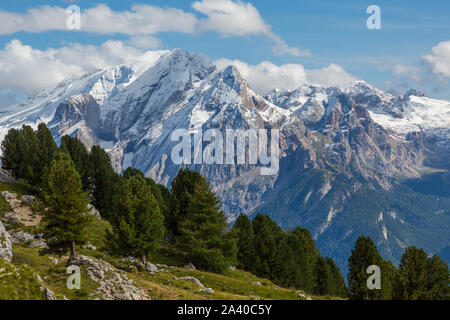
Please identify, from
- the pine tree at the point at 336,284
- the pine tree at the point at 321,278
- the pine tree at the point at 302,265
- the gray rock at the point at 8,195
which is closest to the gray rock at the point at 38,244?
the gray rock at the point at 8,195

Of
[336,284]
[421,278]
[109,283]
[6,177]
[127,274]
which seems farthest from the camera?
[336,284]

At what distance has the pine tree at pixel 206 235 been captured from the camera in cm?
7569

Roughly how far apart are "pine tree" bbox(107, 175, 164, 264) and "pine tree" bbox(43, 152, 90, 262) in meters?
7.19

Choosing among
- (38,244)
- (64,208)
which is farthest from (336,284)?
(64,208)

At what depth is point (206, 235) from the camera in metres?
78.4

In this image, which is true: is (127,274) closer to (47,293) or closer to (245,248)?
(47,293)

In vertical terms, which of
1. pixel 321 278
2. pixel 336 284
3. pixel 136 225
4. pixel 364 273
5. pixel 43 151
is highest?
→ pixel 43 151

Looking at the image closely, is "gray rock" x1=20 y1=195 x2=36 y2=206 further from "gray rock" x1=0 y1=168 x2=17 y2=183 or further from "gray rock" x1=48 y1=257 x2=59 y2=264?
"gray rock" x1=48 y1=257 x2=59 y2=264

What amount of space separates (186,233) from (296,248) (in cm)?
4349

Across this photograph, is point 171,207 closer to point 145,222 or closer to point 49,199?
point 145,222

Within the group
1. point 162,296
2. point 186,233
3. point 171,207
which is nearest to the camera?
point 162,296

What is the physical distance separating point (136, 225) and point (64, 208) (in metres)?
11.6

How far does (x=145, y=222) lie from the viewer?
6159 centimetres
